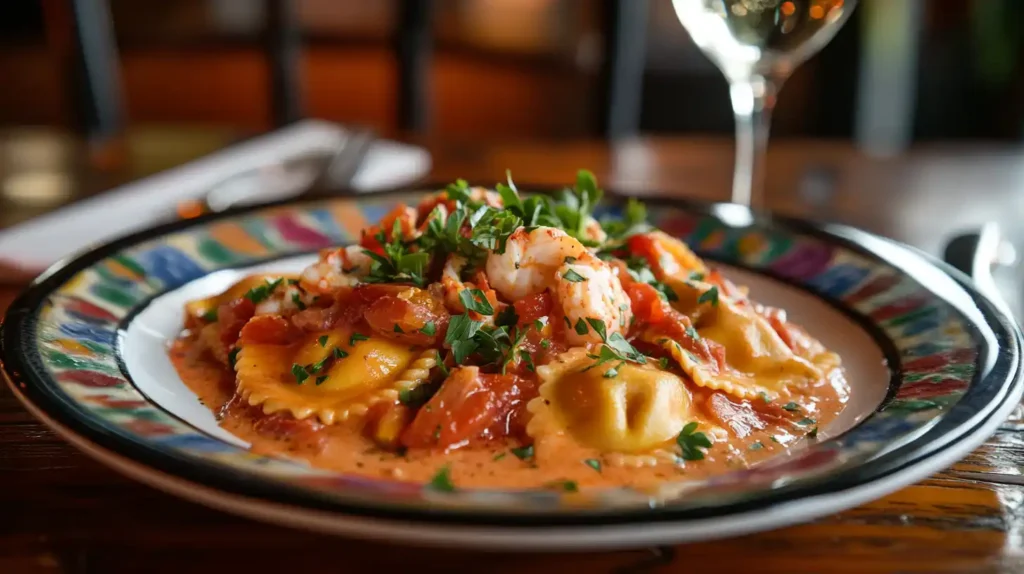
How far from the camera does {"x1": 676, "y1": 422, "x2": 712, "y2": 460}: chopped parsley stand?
179 cm

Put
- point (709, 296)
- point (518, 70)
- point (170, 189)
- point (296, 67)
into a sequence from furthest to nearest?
point (518, 70) < point (296, 67) < point (170, 189) < point (709, 296)

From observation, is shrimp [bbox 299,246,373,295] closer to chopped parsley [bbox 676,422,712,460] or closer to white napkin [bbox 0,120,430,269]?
chopped parsley [bbox 676,422,712,460]

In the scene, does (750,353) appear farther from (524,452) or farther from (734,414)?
(524,452)

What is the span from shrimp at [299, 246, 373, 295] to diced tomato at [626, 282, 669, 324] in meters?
0.58

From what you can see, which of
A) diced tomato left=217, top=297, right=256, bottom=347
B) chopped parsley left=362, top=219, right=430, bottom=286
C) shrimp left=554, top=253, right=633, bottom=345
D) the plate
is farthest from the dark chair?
shrimp left=554, top=253, right=633, bottom=345

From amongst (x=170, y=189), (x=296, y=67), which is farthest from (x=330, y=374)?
(x=296, y=67)

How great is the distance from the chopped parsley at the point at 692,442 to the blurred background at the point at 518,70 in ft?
15.7

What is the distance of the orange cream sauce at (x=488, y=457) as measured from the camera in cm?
168

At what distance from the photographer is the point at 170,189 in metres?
3.57

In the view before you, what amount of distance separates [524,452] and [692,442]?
1.02 ft

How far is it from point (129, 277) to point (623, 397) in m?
1.24

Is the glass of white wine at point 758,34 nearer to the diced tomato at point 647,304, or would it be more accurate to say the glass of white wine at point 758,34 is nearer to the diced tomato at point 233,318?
the diced tomato at point 647,304

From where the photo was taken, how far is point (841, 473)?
136cm

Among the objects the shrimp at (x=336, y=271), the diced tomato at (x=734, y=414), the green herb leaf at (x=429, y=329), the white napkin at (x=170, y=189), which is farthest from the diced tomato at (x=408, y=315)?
the white napkin at (x=170, y=189)
